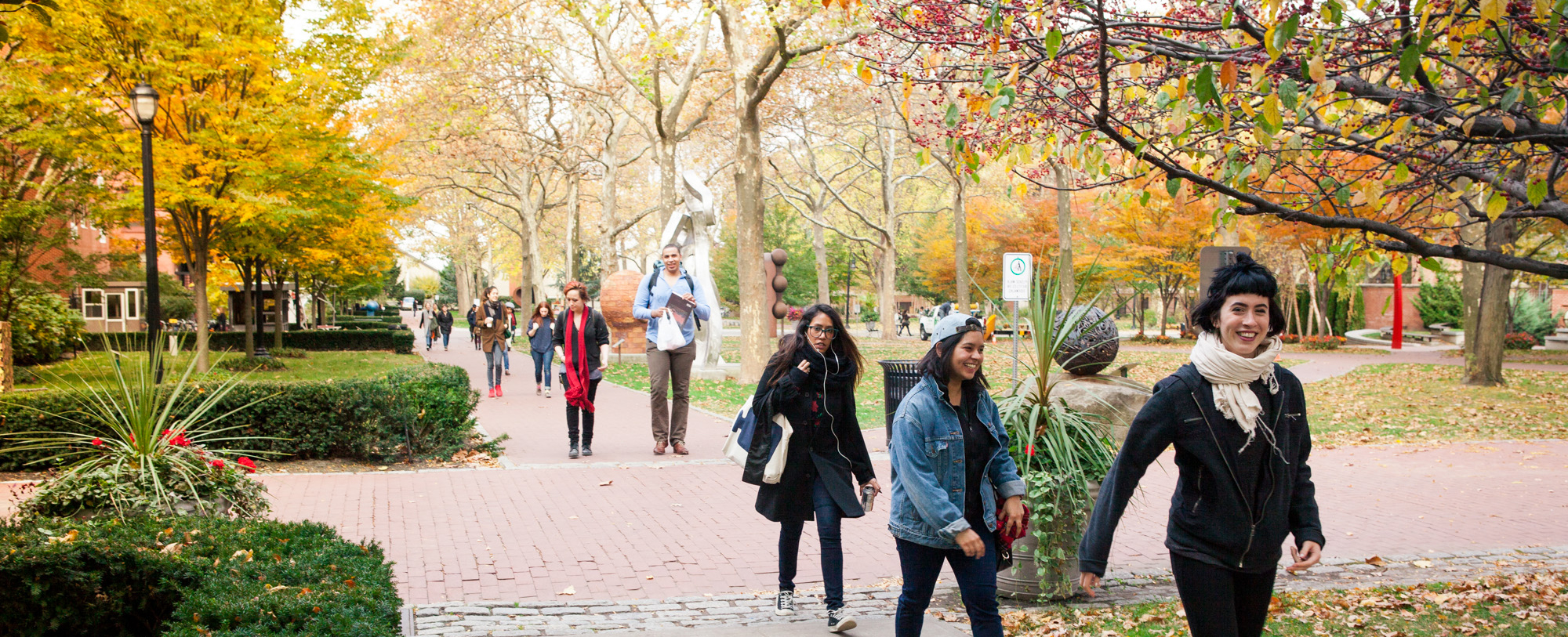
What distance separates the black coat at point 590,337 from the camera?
1034 centimetres

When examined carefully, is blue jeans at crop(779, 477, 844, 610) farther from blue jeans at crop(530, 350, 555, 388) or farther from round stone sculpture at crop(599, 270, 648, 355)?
round stone sculpture at crop(599, 270, 648, 355)

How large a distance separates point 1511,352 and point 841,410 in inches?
1222

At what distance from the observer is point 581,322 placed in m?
10.4

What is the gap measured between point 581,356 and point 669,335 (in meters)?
0.93

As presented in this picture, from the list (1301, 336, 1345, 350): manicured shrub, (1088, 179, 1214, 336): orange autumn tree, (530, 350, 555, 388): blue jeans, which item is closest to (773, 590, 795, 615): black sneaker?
(530, 350, 555, 388): blue jeans

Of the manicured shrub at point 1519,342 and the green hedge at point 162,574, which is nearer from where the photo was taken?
the green hedge at point 162,574

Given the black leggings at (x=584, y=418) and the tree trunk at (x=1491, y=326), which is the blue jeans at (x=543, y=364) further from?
the tree trunk at (x=1491, y=326)

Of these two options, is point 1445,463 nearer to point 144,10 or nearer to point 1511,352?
point 144,10

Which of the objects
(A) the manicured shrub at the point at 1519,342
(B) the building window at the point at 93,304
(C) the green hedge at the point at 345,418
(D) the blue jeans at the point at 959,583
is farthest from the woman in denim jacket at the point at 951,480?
(B) the building window at the point at 93,304

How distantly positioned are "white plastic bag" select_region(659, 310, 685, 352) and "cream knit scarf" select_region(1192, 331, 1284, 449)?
742cm

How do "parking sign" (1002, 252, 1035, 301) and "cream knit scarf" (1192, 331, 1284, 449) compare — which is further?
"parking sign" (1002, 252, 1035, 301)

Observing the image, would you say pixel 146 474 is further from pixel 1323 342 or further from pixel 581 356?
pixel 1323 342

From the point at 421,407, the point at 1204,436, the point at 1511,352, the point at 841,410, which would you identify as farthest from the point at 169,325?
the point at 1511,352

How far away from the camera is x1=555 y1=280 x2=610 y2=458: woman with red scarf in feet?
33.7
